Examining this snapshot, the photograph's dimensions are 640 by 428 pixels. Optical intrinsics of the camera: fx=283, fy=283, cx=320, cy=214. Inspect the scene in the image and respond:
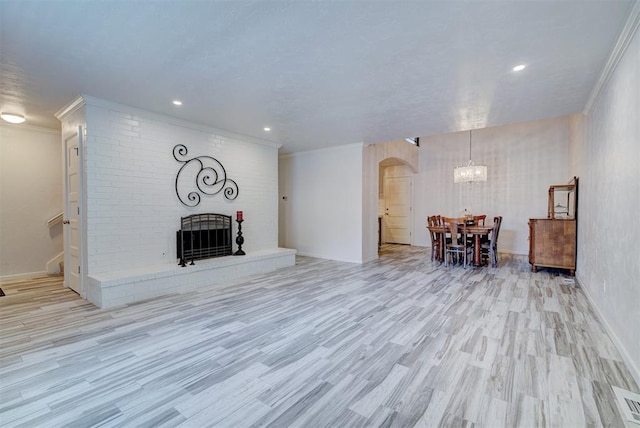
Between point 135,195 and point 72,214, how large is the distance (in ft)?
3.01

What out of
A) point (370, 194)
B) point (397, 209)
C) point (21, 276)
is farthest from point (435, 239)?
point (21, 276)

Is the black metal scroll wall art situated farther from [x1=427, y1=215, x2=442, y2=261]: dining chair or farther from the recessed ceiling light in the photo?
[x1=427, y1=215, x2=442, y2=261]: dining chair

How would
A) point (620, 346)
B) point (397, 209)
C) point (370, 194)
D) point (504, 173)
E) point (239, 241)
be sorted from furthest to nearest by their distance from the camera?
point (397, 209) → point (504, 173) → point (370, 194) → point (239, 241) → point (620, 346)

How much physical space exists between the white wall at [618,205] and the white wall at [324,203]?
356 centimetres

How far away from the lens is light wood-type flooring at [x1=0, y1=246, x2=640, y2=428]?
5.30 ft

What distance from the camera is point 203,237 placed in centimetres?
459

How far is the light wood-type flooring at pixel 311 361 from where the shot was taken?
1.62 m

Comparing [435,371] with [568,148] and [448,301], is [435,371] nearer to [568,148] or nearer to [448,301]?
[448,301]

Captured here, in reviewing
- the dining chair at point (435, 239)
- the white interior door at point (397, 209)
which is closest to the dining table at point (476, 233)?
the dining chair at point (435, 239)

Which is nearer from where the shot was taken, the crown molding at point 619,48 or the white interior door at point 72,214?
the crown molding at point 619,48

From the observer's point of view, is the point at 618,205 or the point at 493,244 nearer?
the point at 618,205

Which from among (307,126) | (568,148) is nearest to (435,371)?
(307,126)

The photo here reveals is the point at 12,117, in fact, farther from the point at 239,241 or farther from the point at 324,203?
the point at 324,203

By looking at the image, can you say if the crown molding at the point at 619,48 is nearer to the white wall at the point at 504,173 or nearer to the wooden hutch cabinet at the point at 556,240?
the wooden hutch cabinet at the point at 556,240
